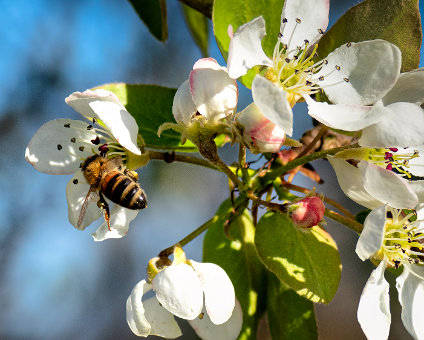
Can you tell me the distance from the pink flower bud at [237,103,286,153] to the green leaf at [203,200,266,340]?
1.03 feet

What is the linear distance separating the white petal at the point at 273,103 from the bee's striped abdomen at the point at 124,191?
1.06 feet

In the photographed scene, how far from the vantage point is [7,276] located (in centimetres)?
386

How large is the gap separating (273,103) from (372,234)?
240 mm

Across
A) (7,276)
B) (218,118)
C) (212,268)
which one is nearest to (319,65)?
(218,118)

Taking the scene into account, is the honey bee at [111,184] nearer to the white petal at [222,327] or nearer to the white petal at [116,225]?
the white petal at [116,225]

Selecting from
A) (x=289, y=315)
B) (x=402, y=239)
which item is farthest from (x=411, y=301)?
(x=289, y=315)

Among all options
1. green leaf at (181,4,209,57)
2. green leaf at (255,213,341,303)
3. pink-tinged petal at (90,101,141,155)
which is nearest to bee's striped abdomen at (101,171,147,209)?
pink-tinged petal at (90,101,141,155)

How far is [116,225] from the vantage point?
105 cm

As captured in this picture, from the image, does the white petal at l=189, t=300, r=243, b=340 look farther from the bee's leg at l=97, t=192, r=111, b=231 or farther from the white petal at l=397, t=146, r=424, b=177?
the white petal at l=397, t=146, r=424, b=177

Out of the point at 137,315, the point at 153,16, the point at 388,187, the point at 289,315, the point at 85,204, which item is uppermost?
the point at 153,16

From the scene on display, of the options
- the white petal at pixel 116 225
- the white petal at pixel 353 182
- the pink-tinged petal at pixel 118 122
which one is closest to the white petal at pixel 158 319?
the white petal at pixel 116 225

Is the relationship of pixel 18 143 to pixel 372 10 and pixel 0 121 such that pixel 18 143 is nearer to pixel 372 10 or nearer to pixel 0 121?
pixel 0 121

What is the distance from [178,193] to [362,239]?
10.2 ft

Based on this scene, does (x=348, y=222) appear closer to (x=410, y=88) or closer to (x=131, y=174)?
(x=410, y=88)
